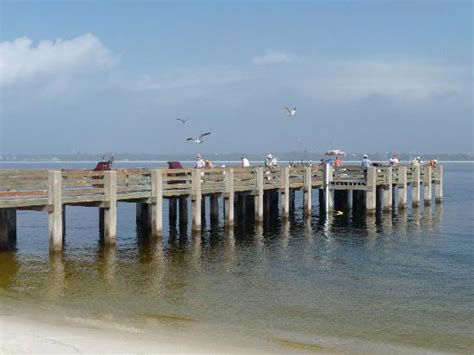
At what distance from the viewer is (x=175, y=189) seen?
84.1 feet

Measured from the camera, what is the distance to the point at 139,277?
1825 centimetres

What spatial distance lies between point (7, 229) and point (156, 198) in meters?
5.13

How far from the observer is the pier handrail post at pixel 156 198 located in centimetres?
2411

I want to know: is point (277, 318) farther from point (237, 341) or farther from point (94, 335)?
point (94, 335)

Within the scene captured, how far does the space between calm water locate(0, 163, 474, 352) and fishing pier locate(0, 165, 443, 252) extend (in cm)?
102

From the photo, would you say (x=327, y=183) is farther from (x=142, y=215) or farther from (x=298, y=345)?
(x=298, y=345)

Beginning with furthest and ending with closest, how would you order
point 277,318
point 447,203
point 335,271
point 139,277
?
point 447,203 < point 335,271 < point 139,277 < point 277,318

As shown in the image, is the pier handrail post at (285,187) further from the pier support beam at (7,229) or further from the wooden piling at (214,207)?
the pier support beam at (7,229)

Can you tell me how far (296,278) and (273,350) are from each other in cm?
705

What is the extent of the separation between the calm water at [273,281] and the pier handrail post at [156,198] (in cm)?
62

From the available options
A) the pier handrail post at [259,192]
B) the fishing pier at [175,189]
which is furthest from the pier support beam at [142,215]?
the pier handrail post at [259,192]

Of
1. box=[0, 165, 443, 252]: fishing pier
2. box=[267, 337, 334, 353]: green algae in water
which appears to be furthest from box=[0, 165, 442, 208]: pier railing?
box=[267, 337, 334, 353]: green algae in water

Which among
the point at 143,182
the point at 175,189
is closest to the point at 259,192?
the point at 175,189

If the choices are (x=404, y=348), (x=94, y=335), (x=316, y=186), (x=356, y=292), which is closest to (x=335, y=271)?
(x=356, y=292)
